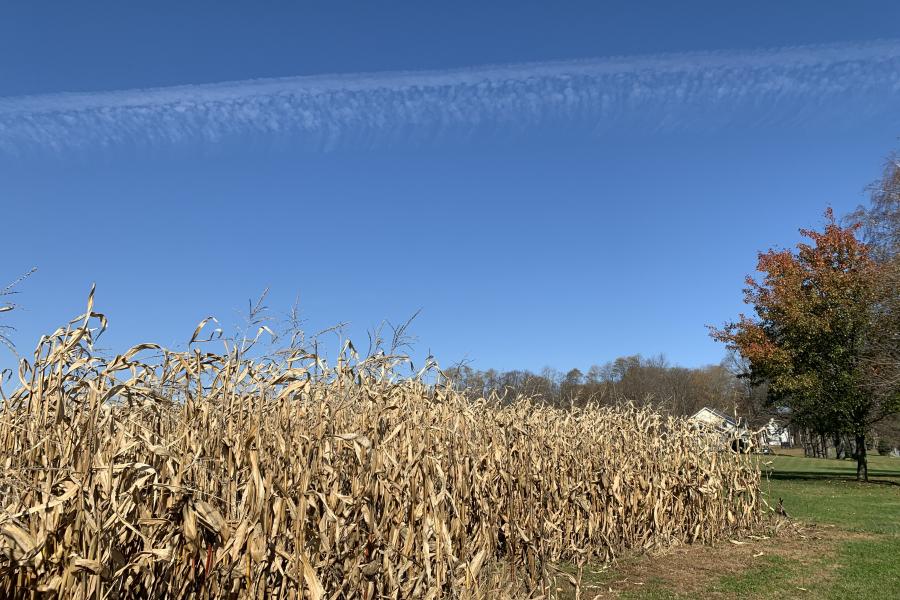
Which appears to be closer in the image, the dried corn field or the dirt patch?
the dried corn field

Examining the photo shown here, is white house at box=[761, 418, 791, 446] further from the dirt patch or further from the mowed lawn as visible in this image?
the dirt patch

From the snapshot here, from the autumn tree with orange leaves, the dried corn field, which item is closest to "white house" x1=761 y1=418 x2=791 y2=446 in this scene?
the autumn tree with orange leaves

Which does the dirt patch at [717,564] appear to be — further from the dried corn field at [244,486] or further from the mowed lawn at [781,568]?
the dried corn field at [244,486]

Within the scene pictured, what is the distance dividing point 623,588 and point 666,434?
11.2 ft

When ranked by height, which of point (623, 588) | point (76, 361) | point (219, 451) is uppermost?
point (76, 361)

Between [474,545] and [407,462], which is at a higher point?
[407,462]

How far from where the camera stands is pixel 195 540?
3.21 meters

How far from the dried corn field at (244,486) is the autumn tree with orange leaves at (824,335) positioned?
17.9 meters

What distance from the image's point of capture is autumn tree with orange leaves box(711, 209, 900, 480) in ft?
67.4

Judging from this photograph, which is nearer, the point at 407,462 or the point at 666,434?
the point at 407,462

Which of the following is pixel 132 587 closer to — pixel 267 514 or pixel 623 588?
pixel 267 514

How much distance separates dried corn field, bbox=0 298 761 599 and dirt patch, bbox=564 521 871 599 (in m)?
1.25

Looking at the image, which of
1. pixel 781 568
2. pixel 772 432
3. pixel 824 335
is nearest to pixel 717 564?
pixel 781 568

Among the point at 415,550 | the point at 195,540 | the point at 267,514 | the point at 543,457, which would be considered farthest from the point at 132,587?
the point at 543,457
